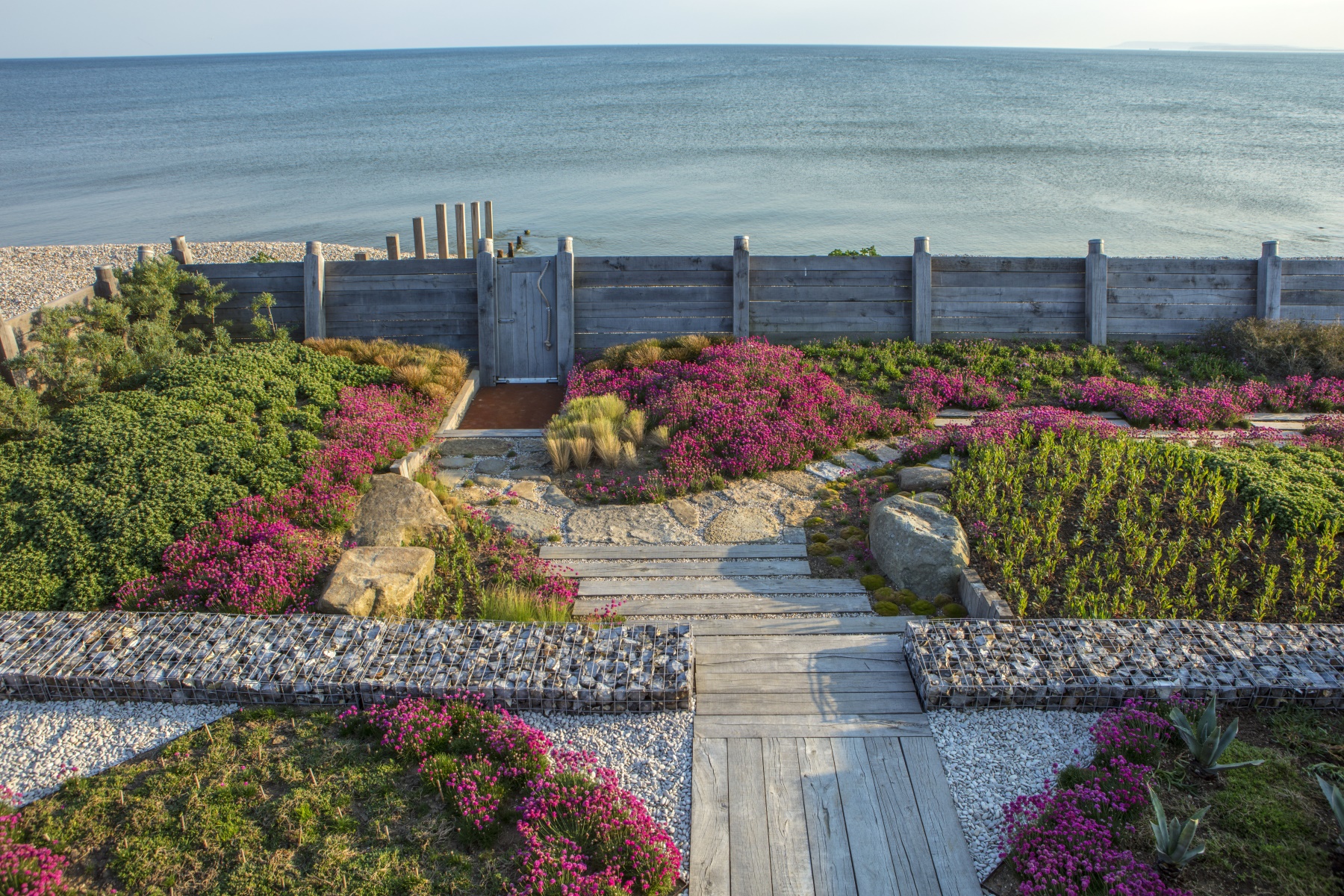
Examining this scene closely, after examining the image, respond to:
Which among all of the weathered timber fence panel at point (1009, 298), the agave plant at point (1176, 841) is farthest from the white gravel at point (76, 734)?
the weathered timber fence panel at point (1009, 298)

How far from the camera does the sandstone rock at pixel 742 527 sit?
25.3 ft

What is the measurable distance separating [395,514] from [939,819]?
17.0 ft

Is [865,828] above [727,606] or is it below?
below

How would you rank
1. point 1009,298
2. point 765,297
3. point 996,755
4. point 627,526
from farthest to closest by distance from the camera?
point 765,297
point 1009,298
point 627,526
point 996,755

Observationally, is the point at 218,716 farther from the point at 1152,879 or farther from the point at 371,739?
the point at 1152,879

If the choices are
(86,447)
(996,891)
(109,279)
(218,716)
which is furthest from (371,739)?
(109,279)

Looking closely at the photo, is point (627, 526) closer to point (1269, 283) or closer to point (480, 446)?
point (480, 446)

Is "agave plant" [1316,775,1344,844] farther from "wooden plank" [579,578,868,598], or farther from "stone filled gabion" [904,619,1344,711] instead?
"wooden plank" [579,578,868,598]

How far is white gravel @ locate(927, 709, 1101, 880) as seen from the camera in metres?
4.50

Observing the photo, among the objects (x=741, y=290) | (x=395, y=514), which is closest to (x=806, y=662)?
(x=395, y=514)

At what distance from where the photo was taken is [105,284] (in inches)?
477

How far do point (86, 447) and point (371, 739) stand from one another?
4949 millimetres

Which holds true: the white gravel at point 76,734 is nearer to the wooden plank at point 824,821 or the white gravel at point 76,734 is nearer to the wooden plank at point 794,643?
the wooden plank at point 794,643

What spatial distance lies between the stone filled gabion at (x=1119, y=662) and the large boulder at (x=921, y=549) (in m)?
0.94
